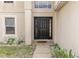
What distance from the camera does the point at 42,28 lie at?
52.3ft

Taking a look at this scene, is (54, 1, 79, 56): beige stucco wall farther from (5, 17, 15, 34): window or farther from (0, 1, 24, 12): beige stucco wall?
(5, 17, 15, 34): window

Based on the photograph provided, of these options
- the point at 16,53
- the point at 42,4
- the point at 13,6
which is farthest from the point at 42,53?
the point at 13,6

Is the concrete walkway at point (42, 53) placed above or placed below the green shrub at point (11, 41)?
below

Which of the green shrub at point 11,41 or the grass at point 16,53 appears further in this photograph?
the green shrub at point 11,41

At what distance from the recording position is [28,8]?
45.6 feet

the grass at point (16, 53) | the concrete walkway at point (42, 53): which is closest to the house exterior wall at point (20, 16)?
the concrete walkway at point (42, 53)

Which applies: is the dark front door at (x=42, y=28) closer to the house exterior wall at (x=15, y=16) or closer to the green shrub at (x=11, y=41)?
the house exterior wall at (x=15, y=16)

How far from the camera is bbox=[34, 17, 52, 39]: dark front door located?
15664 millimetres

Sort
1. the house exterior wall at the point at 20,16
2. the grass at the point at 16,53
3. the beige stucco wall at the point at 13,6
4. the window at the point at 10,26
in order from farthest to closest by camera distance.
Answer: the window at the point at 10,26, the beige stucco wall at the point at 13,6, the house exterior wall at the point at 20,16, the grass at the point at 16,53

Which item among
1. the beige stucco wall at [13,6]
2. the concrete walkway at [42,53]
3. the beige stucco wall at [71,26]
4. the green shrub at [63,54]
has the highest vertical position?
the beige stucco wall at [13,6]

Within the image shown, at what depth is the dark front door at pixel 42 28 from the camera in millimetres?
15664

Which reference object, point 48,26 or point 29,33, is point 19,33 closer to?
point 29,33

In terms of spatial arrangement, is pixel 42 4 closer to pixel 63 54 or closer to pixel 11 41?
pixel 11 41

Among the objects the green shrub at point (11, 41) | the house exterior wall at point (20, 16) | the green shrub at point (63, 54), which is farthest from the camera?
the house exterior wall at point (20, 16)
